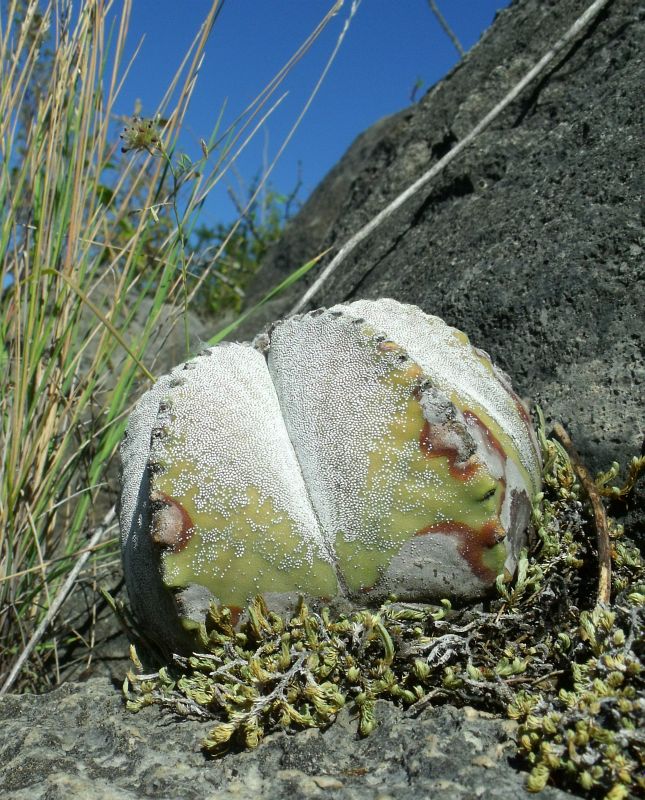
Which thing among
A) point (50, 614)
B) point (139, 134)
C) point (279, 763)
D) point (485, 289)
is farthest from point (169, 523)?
point (485, 289)

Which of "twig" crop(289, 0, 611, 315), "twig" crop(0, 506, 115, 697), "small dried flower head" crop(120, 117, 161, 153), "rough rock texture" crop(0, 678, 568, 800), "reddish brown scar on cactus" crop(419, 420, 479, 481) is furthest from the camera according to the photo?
"twig" crop(289, 0, 611, 315)

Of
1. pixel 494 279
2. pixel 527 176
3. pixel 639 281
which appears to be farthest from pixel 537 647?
pixel 527 176

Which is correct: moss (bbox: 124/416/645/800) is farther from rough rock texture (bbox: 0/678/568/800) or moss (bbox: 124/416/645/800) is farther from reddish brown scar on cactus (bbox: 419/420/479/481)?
reddish brown scar on cactus (bbox: 419/420/479/481)

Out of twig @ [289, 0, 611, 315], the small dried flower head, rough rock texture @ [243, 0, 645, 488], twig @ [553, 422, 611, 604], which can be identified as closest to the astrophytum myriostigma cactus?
twig @ [553, 422, 611, 604]

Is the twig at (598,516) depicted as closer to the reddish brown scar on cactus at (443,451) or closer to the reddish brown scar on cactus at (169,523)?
the reddish brown scar on cactus at (443,451)

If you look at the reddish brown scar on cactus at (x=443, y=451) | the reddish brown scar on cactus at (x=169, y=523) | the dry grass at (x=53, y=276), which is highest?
the dry grass at (x=53, y=276)

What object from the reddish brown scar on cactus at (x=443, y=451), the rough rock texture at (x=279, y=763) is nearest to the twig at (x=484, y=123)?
the reddish brown scar on cactus at (x=443, y=451)

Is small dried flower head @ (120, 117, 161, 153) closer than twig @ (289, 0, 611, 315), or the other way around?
small dried flower head @ (120, 117, 161, 153)
